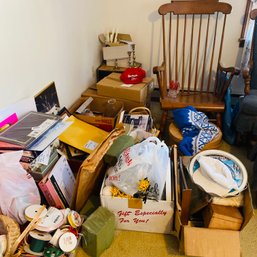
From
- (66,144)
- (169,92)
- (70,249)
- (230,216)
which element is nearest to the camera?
(70,249)

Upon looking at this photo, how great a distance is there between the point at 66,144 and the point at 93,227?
586mm

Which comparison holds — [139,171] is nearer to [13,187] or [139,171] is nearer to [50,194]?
[50,194]

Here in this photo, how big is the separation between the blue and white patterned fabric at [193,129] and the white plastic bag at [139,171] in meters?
0.50

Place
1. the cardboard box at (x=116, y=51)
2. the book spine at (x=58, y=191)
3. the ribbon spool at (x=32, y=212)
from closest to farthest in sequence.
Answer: the ribbon spool at (x=32, y=212), the book spine at (x=58, y=191), the cardboard box at (x=116, y=51)

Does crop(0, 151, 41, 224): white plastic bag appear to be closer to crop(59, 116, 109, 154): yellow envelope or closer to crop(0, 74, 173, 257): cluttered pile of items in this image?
crop(0, 74, 173, 257): cluttered pile of items

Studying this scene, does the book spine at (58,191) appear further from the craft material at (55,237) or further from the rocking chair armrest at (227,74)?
the rocking chair armrest at (227,74)

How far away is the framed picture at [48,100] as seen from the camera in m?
1.52

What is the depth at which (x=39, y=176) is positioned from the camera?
123 centimetres

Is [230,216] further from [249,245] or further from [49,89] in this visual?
[49,89]

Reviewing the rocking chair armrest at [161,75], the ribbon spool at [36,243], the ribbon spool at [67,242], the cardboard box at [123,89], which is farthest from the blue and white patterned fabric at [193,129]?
the ribbon spool at [36,243]

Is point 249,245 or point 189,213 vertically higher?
point 189,213

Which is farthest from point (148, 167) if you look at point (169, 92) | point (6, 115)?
point (169, 92)

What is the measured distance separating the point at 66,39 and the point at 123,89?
0.56 m

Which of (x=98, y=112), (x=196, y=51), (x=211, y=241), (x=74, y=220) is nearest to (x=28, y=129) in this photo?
(x=74, y=220)
